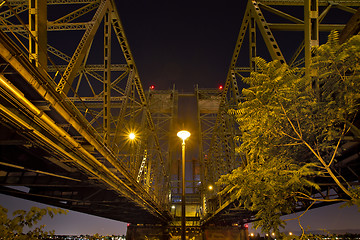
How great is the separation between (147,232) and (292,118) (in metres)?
52.6

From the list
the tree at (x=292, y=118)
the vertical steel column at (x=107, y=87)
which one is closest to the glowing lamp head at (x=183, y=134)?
the vertical steel column at (x=107, y=87)

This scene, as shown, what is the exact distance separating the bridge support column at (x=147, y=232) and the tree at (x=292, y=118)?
49.3m

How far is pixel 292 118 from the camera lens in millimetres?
7598

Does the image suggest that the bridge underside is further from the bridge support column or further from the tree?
the bridge support column

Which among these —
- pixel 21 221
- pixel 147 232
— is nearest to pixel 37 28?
pixel 21 221

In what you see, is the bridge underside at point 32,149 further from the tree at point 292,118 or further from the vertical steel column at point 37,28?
the tree at point 292,118

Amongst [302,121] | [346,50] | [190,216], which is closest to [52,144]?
[302,121]

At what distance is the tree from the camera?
20.9 feet

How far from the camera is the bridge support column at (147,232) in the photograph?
172 feet

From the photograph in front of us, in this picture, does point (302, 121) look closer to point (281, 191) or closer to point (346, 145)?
point (281, 191)

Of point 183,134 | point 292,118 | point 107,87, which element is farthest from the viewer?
point 183,134

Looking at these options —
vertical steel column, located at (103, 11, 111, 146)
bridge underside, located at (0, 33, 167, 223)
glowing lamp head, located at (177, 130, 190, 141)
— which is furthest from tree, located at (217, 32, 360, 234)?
vertical steel column, located at (103, 11, 111, 146)

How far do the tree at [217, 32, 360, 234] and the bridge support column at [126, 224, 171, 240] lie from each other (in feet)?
162

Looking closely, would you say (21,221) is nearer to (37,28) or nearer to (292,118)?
(37,28)
